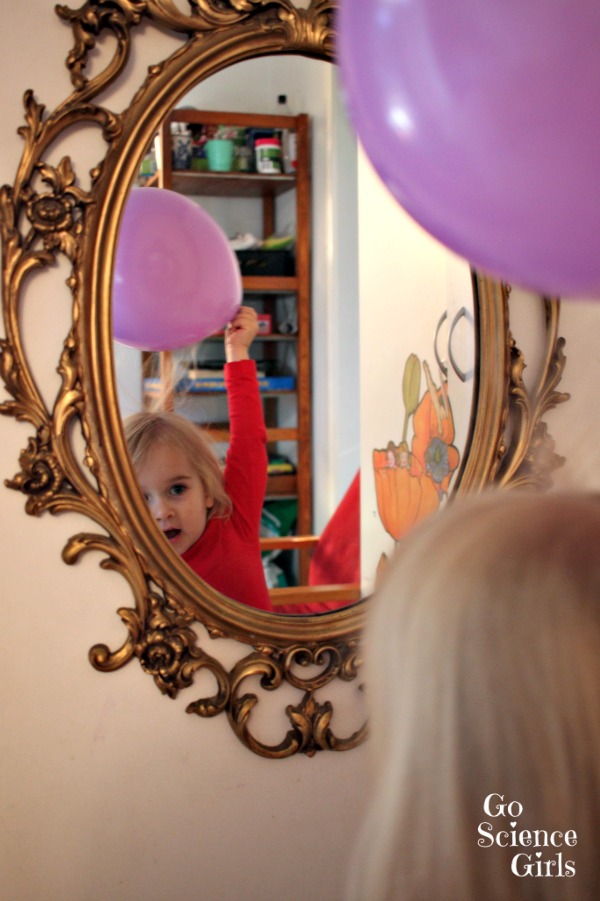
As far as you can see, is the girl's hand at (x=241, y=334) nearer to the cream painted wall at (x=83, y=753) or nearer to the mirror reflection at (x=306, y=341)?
the mirror reflection at (x=306, y=341)

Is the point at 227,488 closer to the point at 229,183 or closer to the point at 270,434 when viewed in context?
the point at 270,434

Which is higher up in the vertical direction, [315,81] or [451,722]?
[315,81]

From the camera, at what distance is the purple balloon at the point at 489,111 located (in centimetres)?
79

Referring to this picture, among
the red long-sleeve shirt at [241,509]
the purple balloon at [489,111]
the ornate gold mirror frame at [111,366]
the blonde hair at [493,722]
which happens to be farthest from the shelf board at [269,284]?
the blonde hair at [493,722]

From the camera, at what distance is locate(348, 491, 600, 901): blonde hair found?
61cm

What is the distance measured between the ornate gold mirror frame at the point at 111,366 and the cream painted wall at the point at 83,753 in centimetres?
2

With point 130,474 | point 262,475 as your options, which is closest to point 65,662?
point 130,474

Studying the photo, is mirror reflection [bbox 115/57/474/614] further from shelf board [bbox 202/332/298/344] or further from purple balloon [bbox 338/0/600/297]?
purple balloon [bbox 338/0/600/297]

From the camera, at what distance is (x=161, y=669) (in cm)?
127

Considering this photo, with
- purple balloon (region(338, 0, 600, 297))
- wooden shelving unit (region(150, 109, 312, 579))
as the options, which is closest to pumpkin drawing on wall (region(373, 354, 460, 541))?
wooden shelving unit (region(150, 109, 312, 579))

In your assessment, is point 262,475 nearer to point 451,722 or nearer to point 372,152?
point 372,152

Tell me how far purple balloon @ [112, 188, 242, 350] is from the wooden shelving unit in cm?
5

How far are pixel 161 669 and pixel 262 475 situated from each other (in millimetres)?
296

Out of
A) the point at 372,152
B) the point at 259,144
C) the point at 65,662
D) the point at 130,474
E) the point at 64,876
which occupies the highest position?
the point at 259,144
